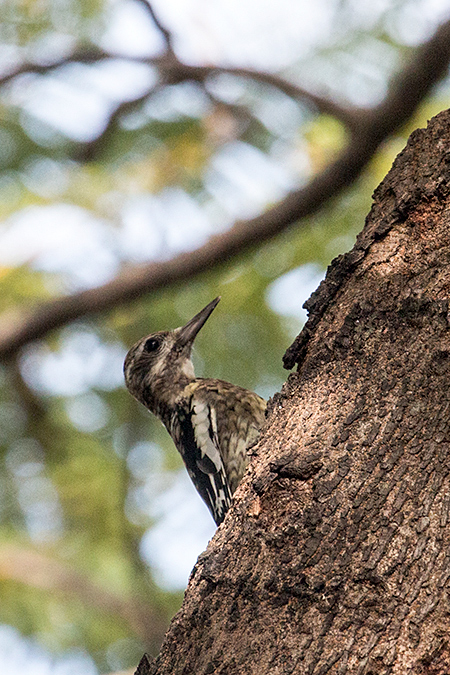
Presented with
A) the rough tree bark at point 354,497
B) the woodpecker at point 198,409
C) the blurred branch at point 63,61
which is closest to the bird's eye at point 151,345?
the woodpecker at point 198,409

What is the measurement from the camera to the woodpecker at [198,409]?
4.18 meters

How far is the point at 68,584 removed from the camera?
6980 millimetres

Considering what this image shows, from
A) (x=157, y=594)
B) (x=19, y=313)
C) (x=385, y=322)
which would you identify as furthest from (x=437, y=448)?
(x=157, y=594)

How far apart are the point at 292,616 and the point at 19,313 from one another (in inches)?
189

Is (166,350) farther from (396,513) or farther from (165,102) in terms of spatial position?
(165,102)

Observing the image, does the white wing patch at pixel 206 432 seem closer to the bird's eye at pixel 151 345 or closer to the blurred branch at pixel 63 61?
the bird's eye at pixel 151 345

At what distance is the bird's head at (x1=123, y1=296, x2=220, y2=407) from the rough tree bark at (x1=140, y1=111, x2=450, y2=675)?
2641 millimetres

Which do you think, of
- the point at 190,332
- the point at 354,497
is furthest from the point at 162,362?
the point at 354,497

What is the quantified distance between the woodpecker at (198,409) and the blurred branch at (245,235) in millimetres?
1119

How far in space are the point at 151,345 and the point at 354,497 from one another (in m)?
3.30

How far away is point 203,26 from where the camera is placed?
6891mm

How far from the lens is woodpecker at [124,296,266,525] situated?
418 centimetres

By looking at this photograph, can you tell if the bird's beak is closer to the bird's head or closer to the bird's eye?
the bird's head

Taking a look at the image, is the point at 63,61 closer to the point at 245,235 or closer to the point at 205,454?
the point at 245,235
